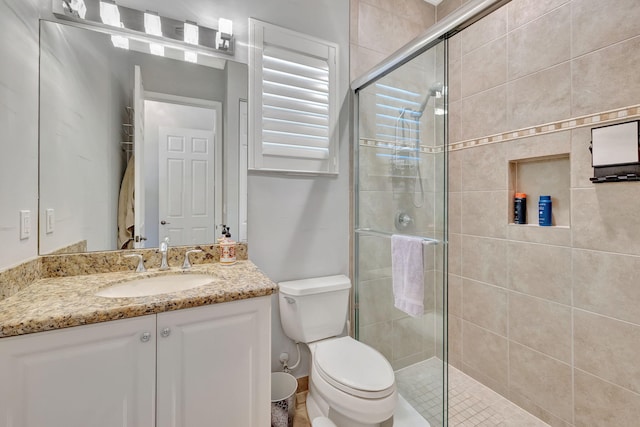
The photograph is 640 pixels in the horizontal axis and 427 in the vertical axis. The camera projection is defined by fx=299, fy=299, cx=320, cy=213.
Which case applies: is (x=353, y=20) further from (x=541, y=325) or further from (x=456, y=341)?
(x=456, y=341)

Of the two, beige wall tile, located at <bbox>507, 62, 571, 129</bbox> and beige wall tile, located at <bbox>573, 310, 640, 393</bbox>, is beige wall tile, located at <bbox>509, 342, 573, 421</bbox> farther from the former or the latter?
beige wall tile, located at <bbox>507, 62, 571, 129</bbox>

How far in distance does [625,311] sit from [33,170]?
2612mm

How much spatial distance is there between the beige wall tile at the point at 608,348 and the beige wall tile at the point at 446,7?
2.16 m

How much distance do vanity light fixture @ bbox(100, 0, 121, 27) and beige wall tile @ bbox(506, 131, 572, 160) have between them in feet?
7.24

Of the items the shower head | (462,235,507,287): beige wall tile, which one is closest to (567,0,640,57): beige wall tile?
the shower head

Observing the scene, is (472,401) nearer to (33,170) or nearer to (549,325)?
(549,325)

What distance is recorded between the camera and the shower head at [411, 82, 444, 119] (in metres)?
1.34

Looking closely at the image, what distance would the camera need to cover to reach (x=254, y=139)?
1.69 meters

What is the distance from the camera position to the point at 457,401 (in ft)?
5.99

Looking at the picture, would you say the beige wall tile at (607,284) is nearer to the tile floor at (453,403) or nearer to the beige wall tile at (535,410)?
the beige wall tile at (535,410)

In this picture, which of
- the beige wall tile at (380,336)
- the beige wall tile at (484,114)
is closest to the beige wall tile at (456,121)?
the beige wall tile at (484,114)

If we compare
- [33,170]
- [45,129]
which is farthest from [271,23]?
[33,170]

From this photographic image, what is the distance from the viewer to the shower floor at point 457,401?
1479mm

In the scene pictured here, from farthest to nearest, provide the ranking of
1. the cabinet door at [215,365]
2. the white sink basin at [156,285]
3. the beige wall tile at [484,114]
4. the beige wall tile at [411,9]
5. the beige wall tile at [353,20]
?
the beige wall tile at [411,9] → the beige wall tile at [353,20] → the beige wall tile at [484,114] → the white sink basin at [156,285] → the cabinet door at [215,365]
